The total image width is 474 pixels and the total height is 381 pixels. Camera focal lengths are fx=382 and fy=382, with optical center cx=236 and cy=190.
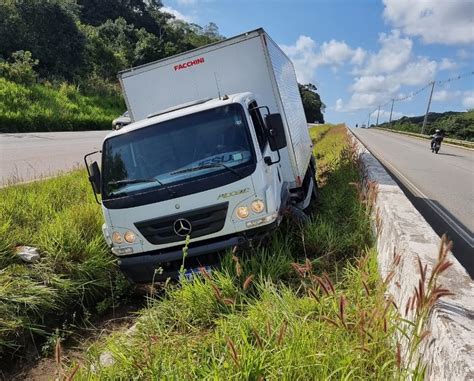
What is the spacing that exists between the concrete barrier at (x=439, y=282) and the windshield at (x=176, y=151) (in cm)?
178

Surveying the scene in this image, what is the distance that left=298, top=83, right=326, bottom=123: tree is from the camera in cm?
9000

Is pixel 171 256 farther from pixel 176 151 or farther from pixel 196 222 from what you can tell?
pixel 176 151

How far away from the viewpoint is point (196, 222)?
14.4 ft

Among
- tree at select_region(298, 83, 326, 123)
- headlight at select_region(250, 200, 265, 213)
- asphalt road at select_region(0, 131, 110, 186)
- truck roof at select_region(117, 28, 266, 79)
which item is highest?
truck roof at select_region(117, 28, 266, 79)

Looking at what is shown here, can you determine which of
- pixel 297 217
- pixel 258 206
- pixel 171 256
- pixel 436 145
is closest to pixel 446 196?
pixel 297 217

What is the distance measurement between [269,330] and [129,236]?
262cm

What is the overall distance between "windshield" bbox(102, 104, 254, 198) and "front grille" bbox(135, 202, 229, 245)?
1.34ft

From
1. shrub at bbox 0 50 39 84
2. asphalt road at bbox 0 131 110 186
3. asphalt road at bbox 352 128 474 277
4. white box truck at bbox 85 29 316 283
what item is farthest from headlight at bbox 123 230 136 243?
shrub at bbox 0 50 39 84

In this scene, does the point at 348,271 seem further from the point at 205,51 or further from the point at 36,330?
the point at 205,51

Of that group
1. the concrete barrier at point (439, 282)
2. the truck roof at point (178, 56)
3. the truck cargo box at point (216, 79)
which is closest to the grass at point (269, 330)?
the concrete barrier at point (439, 282)

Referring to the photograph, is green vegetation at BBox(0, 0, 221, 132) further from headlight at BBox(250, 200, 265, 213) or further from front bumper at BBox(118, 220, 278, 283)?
headlight at BBox(250, 200, 265, 213)

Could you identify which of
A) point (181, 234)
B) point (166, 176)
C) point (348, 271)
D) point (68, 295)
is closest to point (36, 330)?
point (68, 295)

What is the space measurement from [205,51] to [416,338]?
5.27 metres

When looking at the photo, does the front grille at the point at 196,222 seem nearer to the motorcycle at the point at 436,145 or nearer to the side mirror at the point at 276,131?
the side mirror at the point at 276,131
